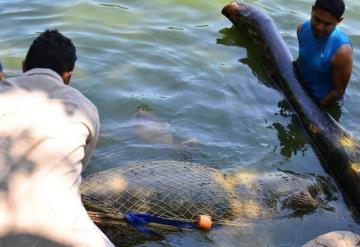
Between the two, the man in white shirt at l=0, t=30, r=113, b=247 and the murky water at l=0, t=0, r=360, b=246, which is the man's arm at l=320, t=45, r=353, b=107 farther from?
the man in white shirt at l=0, t=30, r=113, b=247

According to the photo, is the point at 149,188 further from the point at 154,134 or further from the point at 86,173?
the point at 154,134

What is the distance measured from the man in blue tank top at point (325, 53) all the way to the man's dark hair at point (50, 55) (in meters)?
3.21

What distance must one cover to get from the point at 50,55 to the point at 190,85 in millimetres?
3520

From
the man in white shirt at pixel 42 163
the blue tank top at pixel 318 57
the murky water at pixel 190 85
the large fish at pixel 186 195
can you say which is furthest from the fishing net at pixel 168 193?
the blue tank top at pixel 318 57

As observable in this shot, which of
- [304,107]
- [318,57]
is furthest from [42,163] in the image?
[318,57]

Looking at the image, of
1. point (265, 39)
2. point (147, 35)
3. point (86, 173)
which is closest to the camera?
point (86, 173)

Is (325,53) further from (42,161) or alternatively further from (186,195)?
(42,161)

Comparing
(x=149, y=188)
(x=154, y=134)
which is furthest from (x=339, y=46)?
(x=149, y=188)

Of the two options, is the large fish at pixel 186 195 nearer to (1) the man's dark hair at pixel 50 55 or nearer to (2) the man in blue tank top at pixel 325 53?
(1) the man's dark hair at pixel 50 55

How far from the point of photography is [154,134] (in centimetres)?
563

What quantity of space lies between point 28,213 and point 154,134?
9.27 feet

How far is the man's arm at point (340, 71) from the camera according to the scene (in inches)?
229

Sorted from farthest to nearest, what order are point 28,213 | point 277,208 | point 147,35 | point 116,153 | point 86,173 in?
point 147,35 < point 116,153 < point 86,173 < point 277,208 < point 28,213

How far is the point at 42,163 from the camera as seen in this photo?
9.48 feet
